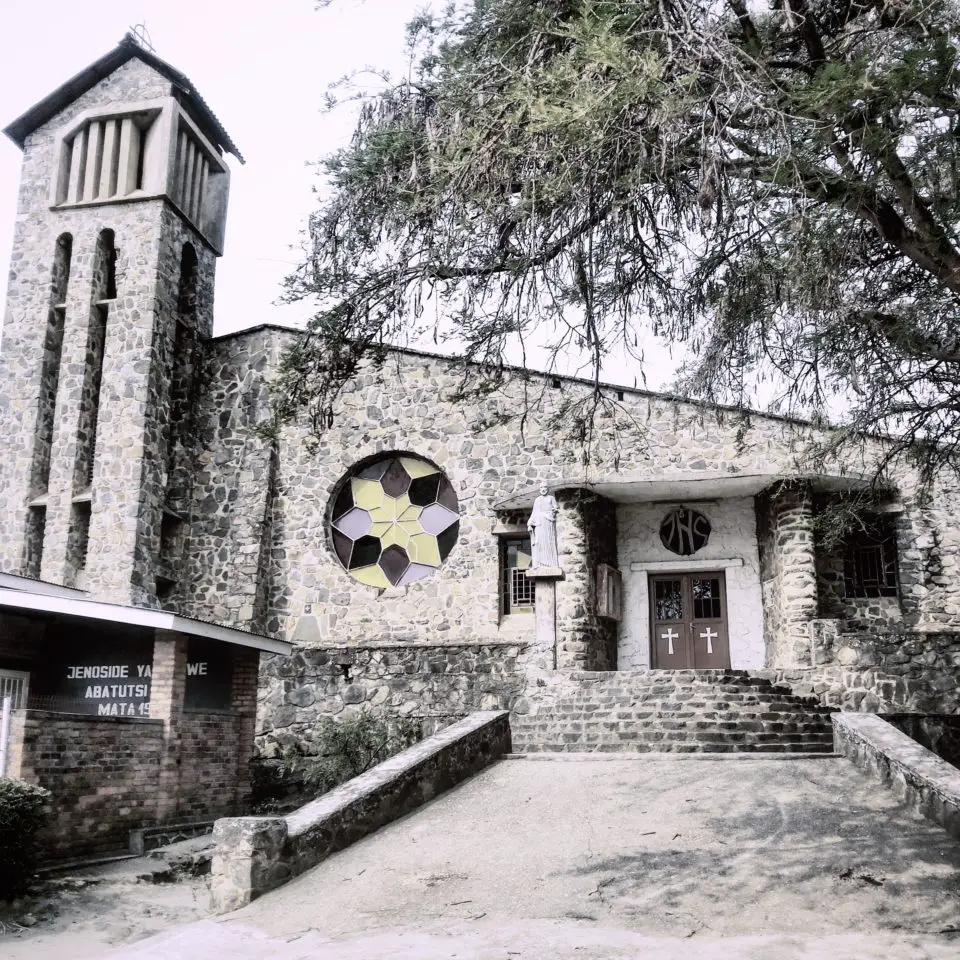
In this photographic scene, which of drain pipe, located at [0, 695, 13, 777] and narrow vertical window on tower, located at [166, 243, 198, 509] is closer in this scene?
drain pipe, located at [0, 695, 13, 777]

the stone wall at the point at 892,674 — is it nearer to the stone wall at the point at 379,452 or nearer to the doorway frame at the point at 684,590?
the doorway frame at the point at 684,590

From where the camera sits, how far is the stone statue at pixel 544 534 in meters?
14.7

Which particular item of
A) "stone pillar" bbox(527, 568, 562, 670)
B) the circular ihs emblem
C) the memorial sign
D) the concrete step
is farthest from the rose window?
the concrete step

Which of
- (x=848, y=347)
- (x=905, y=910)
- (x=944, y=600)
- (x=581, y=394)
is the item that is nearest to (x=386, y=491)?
(x=581, y=394)

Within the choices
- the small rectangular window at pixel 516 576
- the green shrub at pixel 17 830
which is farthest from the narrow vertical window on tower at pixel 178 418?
the green shrub at pixel 17 830

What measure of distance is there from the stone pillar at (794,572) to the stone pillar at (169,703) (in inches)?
330

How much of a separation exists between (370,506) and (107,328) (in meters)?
5.72

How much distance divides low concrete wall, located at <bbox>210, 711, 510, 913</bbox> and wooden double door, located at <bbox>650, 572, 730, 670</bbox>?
253 inches

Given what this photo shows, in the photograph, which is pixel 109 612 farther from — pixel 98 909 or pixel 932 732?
pixel 932 732

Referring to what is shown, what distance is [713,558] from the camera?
57.6ft

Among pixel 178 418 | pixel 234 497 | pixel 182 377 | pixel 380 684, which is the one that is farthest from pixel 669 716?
pixel 182 377

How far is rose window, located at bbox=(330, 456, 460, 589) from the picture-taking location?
18.6 metres

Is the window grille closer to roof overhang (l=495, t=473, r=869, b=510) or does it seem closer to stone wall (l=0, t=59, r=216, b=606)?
stone wall (l=0, t=59, r=216, b=606)

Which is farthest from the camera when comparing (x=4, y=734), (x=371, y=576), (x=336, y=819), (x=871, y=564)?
(x=371, y=576)
